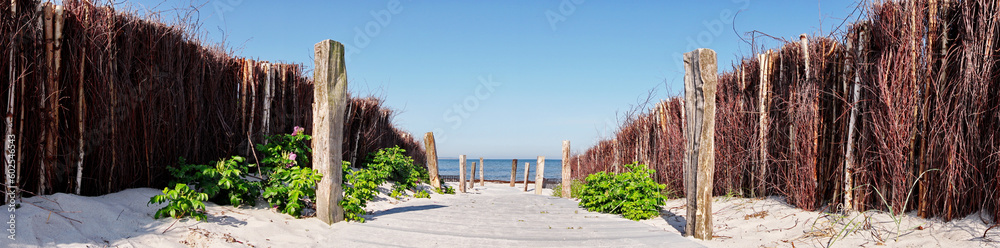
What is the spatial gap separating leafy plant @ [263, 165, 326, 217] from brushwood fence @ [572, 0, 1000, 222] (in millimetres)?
4928

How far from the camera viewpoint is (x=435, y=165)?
36.3 ft

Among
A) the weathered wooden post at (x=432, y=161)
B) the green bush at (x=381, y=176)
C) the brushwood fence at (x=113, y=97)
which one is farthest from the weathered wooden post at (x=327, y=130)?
the weathered wooden post at (x=432, y=161)

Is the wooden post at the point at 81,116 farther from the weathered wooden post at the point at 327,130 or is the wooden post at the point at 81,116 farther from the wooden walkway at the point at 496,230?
the wooden walkway at the point at 496,230

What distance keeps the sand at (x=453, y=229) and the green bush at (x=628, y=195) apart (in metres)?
0.18

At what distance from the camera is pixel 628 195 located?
6.25 metres

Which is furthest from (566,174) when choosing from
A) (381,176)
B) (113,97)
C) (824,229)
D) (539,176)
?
(113,97)

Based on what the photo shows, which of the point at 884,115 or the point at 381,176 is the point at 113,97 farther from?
the point at 884,115

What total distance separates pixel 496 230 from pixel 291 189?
209cm

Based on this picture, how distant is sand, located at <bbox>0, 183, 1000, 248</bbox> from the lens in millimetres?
3307

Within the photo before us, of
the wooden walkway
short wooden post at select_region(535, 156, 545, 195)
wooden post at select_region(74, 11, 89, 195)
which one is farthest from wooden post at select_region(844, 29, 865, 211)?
short wooden post at select_region(535, 156, 545, 195)

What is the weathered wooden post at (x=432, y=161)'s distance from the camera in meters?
11.1

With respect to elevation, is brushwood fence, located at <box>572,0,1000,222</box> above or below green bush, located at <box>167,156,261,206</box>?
above

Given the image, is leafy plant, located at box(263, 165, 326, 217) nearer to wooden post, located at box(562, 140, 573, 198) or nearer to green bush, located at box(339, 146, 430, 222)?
green bush, located at box(339, 146, 430, 222)

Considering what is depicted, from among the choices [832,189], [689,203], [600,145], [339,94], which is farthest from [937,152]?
[600,145]
